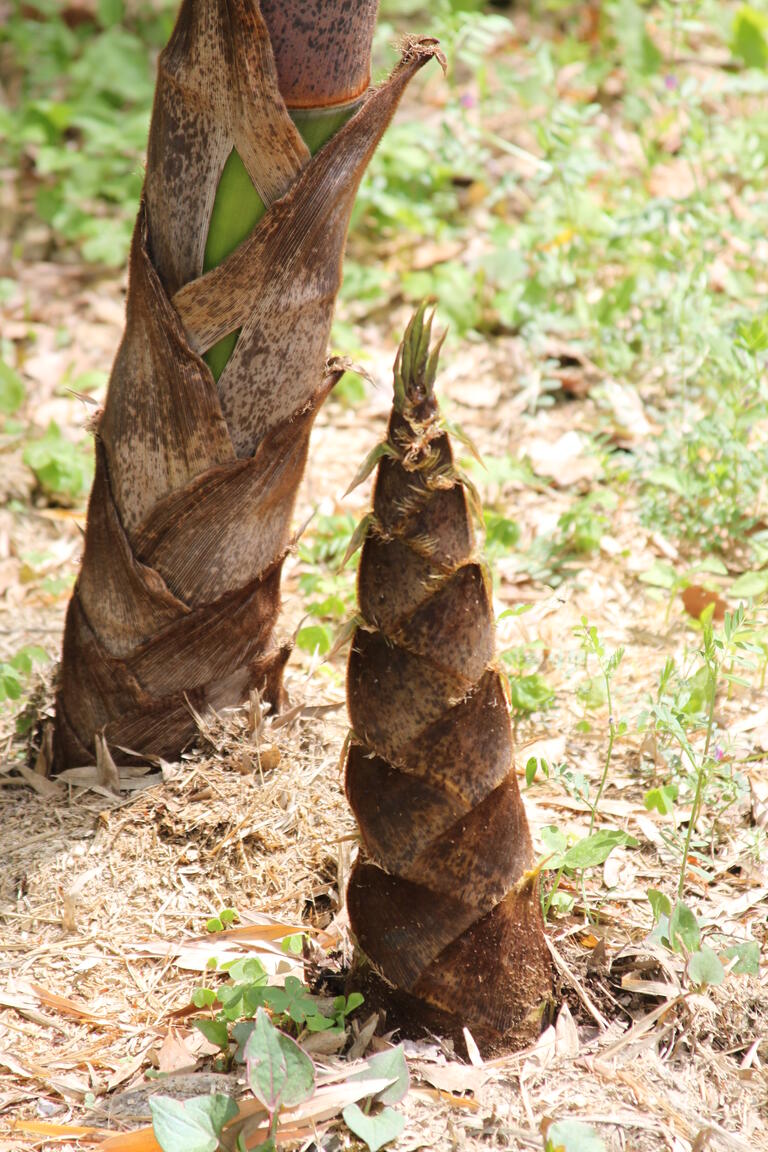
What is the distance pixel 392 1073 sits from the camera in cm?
149

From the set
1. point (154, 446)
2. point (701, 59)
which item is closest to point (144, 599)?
point (154, 446)

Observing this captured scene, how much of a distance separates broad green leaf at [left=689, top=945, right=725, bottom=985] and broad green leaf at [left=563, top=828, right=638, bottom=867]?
196 millimetres

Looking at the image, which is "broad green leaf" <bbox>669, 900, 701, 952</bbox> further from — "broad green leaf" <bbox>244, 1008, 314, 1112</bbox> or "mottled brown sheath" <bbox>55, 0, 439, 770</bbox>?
"mottled brown sheath" <bbox>55, 0, 439, 770</bbox>

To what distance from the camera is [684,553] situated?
3045 mm

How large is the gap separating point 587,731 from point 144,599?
39.1 inches

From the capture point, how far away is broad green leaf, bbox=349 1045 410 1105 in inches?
58.5

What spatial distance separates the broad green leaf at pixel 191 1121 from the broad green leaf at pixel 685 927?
2.23 ft

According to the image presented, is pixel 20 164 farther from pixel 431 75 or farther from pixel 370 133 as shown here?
pixel 370 133

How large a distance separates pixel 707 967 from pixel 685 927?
67mm

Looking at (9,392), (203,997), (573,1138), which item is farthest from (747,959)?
(9,392)

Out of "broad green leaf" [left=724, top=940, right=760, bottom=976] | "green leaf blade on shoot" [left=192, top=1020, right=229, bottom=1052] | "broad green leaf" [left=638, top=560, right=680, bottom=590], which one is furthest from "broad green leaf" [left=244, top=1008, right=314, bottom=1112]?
"broad green leaf" [left=638, top=560, right=680, bottom=590]

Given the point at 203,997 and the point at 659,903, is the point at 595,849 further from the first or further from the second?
the point at 203,997

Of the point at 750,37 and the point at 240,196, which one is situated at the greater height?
the point at 750,37

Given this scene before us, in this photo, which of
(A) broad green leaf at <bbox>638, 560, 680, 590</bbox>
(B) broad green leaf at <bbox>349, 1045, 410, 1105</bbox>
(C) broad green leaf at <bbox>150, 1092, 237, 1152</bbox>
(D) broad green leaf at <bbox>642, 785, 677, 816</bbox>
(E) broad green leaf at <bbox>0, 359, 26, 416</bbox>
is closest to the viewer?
(C) broad green leaf at <bbox>150, 1092, 237, 1152</bbox>
